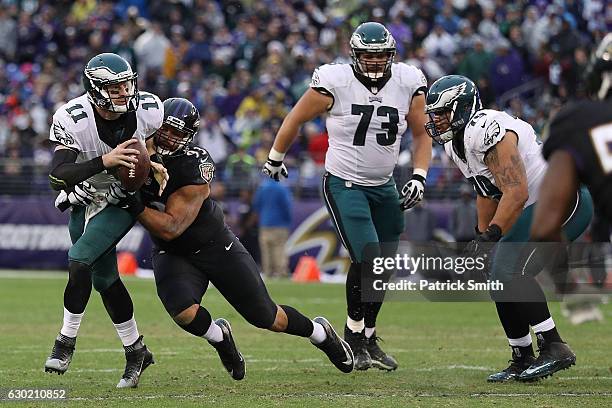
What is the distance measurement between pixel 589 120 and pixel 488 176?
7.87 ft

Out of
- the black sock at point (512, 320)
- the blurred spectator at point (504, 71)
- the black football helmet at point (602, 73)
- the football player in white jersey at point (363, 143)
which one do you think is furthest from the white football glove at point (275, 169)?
the blurred spectator at point (504, 71)

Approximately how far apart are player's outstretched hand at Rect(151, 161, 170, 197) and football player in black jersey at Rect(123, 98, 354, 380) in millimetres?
69

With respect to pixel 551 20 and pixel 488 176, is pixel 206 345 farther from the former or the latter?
pixel 551 20

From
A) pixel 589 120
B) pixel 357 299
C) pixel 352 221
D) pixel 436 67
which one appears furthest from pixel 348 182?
pixel 436 67

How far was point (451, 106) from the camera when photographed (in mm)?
6379

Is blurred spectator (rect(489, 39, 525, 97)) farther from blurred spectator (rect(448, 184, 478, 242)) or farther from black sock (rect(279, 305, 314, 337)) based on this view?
black sock (rect(279, 305, 314, 337))

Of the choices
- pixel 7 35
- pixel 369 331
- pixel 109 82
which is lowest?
pixel 7 35

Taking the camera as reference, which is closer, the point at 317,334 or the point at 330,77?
the point at 317,334

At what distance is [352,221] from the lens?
7.07 m

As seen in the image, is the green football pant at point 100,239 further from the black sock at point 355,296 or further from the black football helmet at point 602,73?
the black football helmet at point 602,73

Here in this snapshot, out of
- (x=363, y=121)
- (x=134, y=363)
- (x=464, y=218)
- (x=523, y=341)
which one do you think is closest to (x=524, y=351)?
(x=523, y=341)

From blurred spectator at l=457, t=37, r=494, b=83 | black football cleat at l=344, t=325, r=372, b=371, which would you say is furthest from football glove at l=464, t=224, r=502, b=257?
blurred spectator at l=457, t=37, r=494, b=83

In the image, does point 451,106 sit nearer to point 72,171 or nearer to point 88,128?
point 88,128

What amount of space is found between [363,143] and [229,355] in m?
1.76
